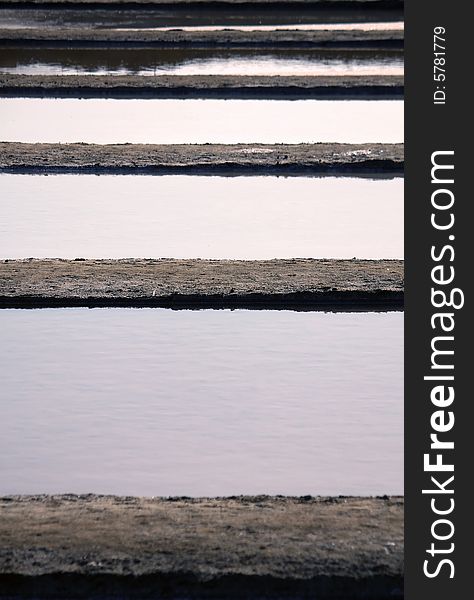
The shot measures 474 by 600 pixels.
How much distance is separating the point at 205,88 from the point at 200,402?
8.27m

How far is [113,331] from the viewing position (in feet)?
19.0

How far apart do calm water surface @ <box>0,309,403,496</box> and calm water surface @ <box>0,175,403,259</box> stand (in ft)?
3.80

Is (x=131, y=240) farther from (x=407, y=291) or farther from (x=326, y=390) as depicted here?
(x=326, y=390)

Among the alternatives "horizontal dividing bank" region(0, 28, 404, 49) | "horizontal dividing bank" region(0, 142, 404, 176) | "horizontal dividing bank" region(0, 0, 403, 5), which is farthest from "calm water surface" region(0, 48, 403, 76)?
"horizontal dividing bank" region(0, 142, 404, 176)

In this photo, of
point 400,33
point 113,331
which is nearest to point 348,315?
point 113,331

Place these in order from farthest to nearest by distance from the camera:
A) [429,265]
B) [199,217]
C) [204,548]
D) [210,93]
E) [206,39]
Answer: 1. [206,39]
2. [210,93]
3. [199,217]
4. [429,265]
5. [204,548]

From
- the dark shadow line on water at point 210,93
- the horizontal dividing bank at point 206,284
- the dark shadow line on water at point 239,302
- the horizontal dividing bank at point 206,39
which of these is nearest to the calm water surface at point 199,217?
the horizontal dividing bank at point 206,284

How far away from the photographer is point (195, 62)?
1535 centimetres

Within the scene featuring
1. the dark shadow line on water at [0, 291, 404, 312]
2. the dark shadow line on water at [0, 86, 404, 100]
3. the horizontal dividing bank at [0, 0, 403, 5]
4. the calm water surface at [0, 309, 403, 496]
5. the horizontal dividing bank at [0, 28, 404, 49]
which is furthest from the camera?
the horizontal dividing bank at [0, 0, 403, 5]

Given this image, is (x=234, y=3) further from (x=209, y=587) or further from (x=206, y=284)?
(x=209, y=587)

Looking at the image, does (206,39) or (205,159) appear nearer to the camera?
(205,159)

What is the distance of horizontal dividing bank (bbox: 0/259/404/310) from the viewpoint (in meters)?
6.18

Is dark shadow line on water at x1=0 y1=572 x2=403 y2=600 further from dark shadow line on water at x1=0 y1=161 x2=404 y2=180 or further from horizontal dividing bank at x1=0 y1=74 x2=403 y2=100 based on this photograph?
horizontal dividing bank at x1=0 y1=74 x2=403 y2=100

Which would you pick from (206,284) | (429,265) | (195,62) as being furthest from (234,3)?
(429,265)
